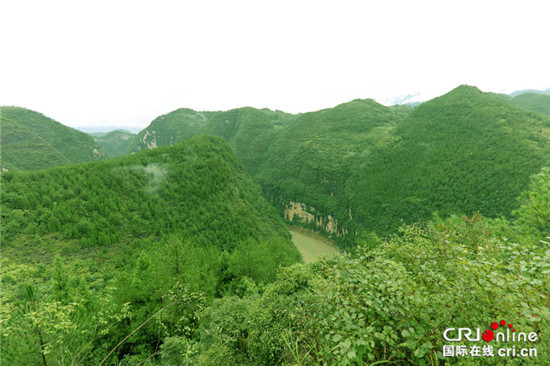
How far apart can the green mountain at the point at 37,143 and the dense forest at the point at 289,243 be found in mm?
1313

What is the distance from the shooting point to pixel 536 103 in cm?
15262

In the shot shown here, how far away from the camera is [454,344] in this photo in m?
3.90

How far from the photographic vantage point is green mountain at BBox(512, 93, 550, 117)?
466 feet

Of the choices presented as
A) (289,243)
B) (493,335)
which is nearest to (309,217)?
(289,243)

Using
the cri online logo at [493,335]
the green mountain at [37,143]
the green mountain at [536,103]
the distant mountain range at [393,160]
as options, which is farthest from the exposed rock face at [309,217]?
the green mountain at [536,103]

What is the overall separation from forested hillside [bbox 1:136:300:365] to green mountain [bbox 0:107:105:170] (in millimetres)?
72620

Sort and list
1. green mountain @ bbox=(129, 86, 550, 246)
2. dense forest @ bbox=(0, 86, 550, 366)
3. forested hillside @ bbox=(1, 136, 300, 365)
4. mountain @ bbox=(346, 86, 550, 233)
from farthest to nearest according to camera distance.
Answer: green mountain @ bbox=(129, 86, 550, 246) → mountain @ bbox=(346, 86, 550, 233) → forested hillside @ bbox=(1, 136, 300, 365) → dense forest @ bbox=(0, 86, 550, 366)

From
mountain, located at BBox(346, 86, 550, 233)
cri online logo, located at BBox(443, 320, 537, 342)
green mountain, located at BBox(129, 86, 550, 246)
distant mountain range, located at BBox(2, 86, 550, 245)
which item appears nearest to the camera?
cri online logo, located at BBox(443, 320, 537, 342)

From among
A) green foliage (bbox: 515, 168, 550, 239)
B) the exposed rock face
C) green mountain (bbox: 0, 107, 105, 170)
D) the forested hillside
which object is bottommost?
the exposed rock face

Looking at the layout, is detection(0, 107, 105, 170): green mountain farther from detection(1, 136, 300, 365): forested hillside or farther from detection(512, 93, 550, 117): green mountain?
detection(512, 93, 550, 117): green mountain

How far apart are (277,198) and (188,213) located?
7176 centimetres

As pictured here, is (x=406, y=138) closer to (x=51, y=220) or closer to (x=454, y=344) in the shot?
(x=454, y=344)

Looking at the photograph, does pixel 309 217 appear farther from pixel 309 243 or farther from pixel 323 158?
pixel 323 158

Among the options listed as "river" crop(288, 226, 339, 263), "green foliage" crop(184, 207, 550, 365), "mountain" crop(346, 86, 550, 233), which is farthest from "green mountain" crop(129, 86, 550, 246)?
"green foliage" crop(184, 207, 550, 365)
